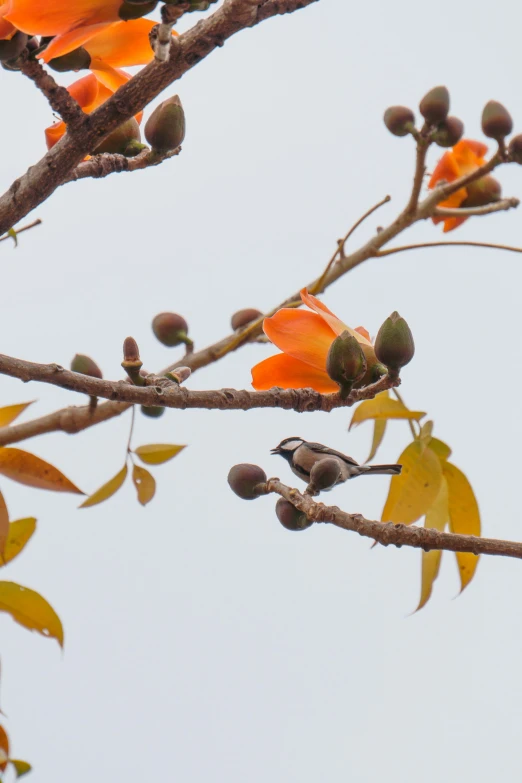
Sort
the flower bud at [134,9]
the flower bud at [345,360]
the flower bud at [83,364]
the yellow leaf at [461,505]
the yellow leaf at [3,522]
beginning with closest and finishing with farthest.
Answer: the flower bud at [134,9]
the flower bud at [345,360]
the yellow leaf at [3,522]
the yellow leaf at [461,505]
the flower bud at [83,364]

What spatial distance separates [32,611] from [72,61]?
0.45 m

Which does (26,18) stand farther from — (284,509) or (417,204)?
(417,204)

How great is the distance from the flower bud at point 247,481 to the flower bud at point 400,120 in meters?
0.64

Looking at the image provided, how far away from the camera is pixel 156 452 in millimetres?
952

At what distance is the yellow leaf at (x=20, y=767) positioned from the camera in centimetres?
75

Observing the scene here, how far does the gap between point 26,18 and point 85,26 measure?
0.11ft

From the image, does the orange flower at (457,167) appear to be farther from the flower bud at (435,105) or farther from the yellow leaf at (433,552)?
the yellow leaf at (433,552)

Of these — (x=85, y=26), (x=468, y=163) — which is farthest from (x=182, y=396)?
(x=468, y=163)

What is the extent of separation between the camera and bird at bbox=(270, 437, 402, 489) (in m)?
0.64

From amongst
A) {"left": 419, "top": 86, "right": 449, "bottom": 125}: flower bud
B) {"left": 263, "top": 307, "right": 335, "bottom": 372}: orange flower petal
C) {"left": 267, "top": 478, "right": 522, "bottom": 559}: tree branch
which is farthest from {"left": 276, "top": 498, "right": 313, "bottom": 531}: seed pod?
{"left": 419, "top": 86, "right": 449, "bottom": 125}: flower bud

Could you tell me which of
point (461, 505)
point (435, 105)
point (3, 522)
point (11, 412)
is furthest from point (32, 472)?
point (435, 105)

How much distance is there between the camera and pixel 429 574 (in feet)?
2.51

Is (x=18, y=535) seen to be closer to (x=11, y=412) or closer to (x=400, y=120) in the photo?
(x=11, y=412)

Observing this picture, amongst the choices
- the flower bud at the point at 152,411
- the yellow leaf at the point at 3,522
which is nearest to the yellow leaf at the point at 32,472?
the yellow leaf at the point at 3,522
